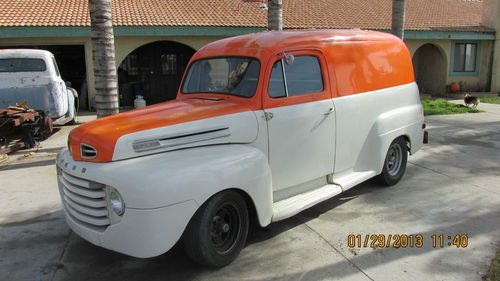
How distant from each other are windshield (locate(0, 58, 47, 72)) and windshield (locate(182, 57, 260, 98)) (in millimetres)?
6720

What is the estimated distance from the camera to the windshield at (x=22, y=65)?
10148 millimetres

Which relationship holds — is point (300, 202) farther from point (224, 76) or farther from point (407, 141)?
point (407, 141)

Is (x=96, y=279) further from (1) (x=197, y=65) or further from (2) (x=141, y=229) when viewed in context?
(1) (x=197, y=65)

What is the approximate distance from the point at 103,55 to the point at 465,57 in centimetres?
2020

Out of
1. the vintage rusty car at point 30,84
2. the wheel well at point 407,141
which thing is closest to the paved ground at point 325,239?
the wheel well at point 407,141

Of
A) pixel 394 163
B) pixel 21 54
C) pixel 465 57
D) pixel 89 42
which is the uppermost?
pixel 89 42

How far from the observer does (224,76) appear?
4.61 m

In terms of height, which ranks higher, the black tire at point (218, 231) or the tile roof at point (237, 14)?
the tile roof at point (237, 14)

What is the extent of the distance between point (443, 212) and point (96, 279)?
378 cm

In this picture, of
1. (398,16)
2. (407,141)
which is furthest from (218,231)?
(398,16)

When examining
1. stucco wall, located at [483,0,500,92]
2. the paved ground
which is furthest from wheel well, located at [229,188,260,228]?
stucco wall, located at [483,0,500,92]

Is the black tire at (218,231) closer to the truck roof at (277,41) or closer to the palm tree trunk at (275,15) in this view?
the truck roof at (277,41)

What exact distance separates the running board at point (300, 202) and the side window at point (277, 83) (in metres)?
1.07

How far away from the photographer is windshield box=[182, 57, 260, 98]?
433 cm
